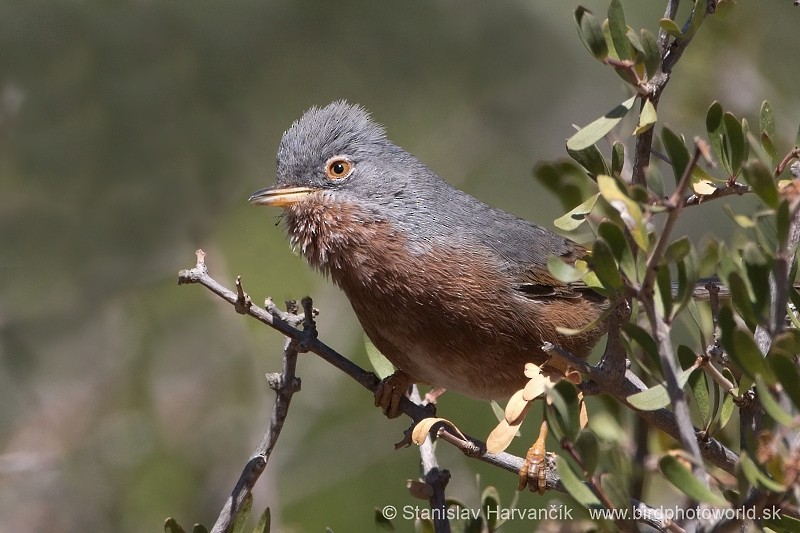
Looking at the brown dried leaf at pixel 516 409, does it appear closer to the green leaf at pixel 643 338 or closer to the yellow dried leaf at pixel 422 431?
the yellow dried leaf at pixel 422 431

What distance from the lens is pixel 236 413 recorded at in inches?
225

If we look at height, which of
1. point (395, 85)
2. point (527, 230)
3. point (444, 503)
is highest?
point (395, 85)

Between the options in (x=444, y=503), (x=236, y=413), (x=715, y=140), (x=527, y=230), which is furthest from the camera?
(x=236, y=413)

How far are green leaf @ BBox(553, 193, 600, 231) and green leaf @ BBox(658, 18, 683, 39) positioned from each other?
49 centimetres

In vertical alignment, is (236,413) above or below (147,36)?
below

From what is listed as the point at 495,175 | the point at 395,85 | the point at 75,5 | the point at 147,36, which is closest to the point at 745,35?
the point at 495,175

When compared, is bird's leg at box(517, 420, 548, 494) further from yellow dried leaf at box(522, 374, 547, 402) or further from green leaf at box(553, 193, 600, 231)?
green leaf at box(553, 193, 600, 231)

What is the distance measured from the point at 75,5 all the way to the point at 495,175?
379 cm

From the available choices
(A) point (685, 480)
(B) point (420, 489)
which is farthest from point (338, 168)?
(A) point (685, 480)

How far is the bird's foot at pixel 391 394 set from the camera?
13.1 feet

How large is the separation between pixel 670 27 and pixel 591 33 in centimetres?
21

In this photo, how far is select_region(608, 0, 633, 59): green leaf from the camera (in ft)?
8.01

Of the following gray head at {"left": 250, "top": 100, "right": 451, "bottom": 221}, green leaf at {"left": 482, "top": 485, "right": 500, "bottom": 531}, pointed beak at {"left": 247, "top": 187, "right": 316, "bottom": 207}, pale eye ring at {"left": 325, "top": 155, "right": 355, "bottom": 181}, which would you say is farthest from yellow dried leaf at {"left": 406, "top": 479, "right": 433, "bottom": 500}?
pale eye ring at {"left": 325, "top": 155, "right": 355, "bottom": 181}

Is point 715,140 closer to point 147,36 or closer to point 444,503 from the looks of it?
point 444,503
